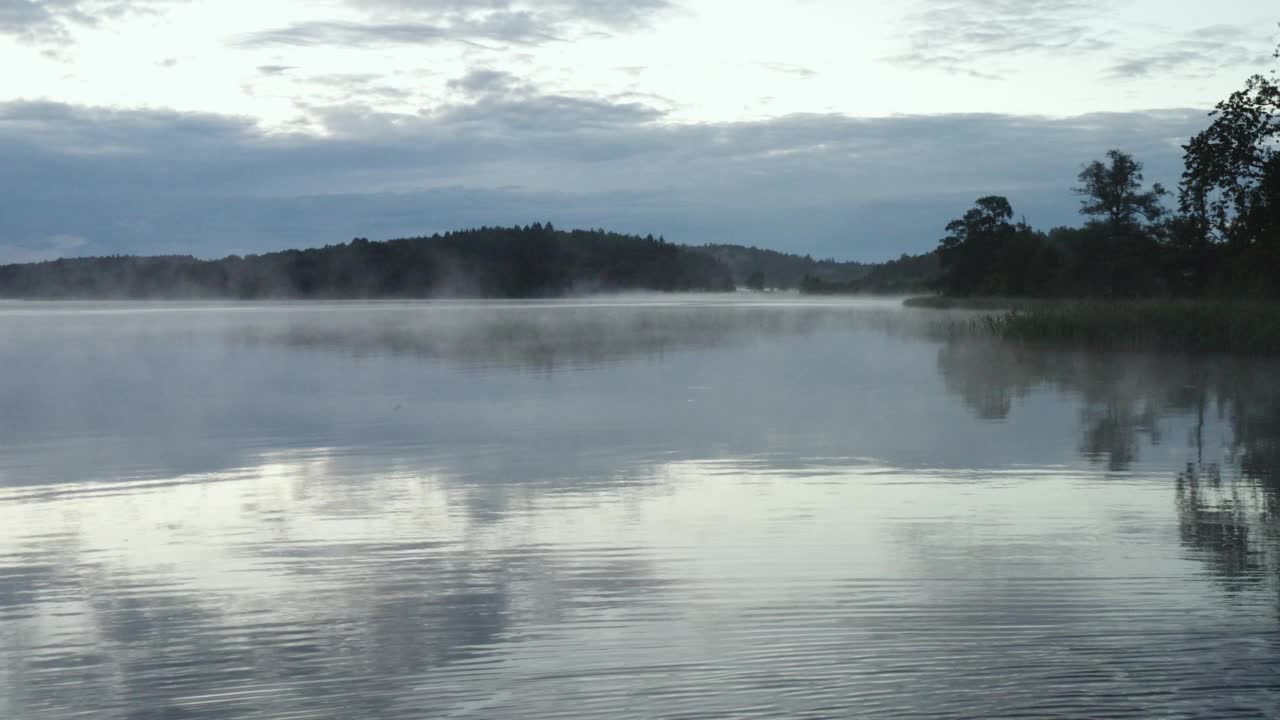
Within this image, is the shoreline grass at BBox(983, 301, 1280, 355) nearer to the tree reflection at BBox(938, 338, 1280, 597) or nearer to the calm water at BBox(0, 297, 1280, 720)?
the tree reflection at BBox(938, 338, 1280, 597)

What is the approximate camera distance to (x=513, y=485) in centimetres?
1005

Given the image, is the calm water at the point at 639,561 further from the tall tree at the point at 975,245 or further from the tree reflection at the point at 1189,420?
the tall tree at the point at 975,245

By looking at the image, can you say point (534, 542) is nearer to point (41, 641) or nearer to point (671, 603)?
point (671, 603)

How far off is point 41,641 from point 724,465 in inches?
262

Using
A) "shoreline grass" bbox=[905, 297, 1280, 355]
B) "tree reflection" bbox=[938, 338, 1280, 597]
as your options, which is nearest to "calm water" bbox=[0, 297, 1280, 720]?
"tree reflection" bbox=[938, 338, 1280, 597]

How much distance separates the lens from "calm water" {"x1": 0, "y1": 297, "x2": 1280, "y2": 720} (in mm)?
5016

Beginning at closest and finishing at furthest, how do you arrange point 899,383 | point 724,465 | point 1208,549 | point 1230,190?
point 1208,549, point 724,465, point 899,383, point 1230,190

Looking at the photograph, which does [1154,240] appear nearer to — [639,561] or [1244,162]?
[1244,162]

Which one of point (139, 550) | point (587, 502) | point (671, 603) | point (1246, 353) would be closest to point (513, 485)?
point (587, 502)

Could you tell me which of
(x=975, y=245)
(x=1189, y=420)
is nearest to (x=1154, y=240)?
(x=975, y=245)

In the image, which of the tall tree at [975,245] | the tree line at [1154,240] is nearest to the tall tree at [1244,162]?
the tree line at [1154,240]

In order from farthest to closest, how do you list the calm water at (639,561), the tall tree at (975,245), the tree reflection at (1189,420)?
the tall tree at (975,245) < the tree reflection at (1189,420) < the calm water at (639,561)

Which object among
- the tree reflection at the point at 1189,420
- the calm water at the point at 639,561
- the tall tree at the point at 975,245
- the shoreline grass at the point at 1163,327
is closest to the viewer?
the calm water at the point at 639,561

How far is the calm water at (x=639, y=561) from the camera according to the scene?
197 inches
